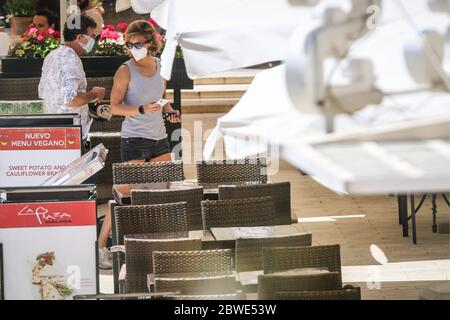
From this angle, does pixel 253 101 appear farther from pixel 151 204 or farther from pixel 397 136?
pixel 151 204

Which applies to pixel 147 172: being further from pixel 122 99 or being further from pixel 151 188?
pixel 122 99

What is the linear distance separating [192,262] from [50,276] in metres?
0.91

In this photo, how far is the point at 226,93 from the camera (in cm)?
2111

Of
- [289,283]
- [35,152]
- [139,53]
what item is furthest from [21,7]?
[289,283]

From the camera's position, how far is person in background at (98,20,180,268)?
10078 millimetres

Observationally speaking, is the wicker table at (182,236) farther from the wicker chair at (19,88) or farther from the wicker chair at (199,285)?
the wicker chair at (19,88)

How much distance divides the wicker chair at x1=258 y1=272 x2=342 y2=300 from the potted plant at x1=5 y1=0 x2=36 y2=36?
54.3ft

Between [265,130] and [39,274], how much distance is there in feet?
7.96

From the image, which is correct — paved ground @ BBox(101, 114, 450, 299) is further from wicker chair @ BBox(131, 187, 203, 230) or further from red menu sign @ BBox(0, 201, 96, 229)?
red menu sign @ BBox(0, 201, 96, 229)

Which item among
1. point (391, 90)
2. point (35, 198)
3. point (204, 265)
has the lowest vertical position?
point (204, 265)

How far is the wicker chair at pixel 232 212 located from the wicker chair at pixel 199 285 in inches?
82.6

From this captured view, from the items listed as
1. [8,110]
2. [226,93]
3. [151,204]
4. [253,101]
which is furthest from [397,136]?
[226,93]

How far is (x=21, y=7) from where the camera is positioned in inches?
884

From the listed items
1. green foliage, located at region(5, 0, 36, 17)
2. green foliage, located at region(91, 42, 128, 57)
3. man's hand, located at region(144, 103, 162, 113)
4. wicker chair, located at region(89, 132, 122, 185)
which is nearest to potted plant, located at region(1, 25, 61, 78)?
green foliage, located at region(91, 42, 128, 57)
